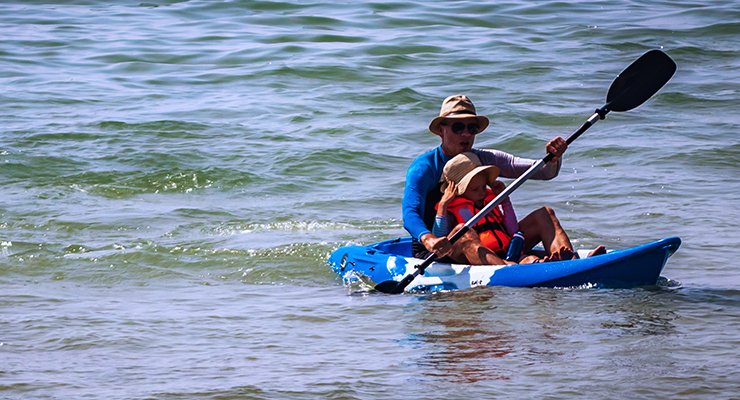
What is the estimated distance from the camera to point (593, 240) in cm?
716

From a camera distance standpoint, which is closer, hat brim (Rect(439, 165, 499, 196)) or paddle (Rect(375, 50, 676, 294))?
hat brim (Rect(439, 165, 499, 196))

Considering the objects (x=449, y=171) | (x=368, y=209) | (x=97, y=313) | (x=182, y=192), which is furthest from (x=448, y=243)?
(x=182, y=192)

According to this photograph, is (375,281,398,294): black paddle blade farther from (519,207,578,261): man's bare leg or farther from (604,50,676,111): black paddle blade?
(604,50,676,111): black paddle blade

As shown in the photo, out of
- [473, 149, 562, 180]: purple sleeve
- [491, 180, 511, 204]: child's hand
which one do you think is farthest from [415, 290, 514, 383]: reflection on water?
[473, 149, 562, 180]: purple sleeve

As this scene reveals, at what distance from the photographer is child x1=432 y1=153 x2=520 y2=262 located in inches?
207

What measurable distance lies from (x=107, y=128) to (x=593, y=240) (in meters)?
7.44

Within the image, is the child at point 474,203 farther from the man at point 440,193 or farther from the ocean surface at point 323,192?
the ocean surface at point 323,192

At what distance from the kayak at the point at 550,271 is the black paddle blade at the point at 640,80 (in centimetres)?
103

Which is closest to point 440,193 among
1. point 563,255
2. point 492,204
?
point 492,204

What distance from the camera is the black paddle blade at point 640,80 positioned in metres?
5.61

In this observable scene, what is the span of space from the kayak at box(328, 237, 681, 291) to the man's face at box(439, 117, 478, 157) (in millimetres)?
739

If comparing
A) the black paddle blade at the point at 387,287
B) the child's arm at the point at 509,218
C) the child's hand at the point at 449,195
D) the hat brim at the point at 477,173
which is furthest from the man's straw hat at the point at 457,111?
the black paddle blade at the point at 387,287

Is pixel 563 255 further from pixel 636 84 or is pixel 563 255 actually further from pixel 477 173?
pixel 636 84

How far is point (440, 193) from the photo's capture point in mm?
5543
